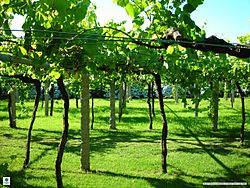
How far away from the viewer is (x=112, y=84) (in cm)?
1518

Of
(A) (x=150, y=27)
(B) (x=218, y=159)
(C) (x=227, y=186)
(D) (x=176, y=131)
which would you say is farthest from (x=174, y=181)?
(D) (x=176, y=131)

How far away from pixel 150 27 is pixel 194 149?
800 cm

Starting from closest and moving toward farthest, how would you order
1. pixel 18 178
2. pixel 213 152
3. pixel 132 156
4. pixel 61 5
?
1. pixel 61 5
2. pixel 18 178
3. pixel 132 156
4. pixel 213 152

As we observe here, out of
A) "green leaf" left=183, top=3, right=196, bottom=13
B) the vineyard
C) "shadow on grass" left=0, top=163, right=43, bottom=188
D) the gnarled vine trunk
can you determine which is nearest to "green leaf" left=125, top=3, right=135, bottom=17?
the vineyard

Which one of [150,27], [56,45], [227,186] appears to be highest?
[150,27]

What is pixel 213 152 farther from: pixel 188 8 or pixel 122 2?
pixel 188 8

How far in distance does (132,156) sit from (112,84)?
5997 millimetres

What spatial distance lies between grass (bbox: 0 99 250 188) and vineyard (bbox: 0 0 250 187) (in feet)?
0.10

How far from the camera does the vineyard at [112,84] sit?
110 inches

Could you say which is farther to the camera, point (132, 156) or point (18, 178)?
Result: point (132, 156)

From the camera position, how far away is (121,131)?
48.5ft

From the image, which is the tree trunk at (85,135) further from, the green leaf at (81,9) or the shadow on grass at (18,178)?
the green leaf at (81,9)

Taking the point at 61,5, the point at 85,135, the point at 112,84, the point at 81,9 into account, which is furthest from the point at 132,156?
the point at 61,5

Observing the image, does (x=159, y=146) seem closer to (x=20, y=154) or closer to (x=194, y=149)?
(x=194, y=149)
